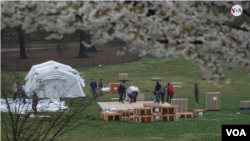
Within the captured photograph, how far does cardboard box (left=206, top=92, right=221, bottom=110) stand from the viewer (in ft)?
81.8

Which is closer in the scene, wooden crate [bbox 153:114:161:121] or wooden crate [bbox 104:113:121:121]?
wooden crate [bbox 153:114:161:121]

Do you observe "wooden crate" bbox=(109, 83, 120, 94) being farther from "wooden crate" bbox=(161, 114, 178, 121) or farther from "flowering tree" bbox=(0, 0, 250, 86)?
"flowering tree" bbox=(0, 0, 250, 86)

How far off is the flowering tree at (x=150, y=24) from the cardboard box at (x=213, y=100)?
19023mm

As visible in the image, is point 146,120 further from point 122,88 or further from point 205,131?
point 122,88

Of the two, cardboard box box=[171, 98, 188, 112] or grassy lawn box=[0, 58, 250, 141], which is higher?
cardboard box box=[171, 98, 188, 112]

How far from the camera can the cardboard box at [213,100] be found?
24.9 meters

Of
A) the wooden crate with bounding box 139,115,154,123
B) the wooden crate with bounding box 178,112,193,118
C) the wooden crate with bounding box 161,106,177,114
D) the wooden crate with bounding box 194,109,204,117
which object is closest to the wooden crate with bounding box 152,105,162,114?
the wooden crate with bounding box 161,106,177,114

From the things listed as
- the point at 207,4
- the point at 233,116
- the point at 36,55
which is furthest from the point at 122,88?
the point at 36,55

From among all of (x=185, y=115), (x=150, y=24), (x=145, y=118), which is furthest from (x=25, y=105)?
(x=150, y=24)

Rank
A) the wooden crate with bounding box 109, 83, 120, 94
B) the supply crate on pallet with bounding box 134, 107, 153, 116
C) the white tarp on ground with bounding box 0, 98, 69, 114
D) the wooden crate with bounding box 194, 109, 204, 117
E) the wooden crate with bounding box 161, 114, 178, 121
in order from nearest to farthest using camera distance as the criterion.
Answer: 1. the white tarp on ground with bounding box 0, 98, 69, 114
2. the supply crate on pallet with bounding box 134, 107, 153, 116
3. the wooden crate with bounding box 161, 114, 178, 121
4. the wooden crate with bounding box 194, 109, 204, 117
5. the wooden crate with bounding box 109, 83, 120, 94

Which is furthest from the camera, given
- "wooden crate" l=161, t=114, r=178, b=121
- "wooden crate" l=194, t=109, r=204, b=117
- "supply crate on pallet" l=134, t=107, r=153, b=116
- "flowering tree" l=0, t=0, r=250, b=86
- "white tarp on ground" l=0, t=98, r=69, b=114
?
"wooden crate" l=194, t=109, r=204, b=117

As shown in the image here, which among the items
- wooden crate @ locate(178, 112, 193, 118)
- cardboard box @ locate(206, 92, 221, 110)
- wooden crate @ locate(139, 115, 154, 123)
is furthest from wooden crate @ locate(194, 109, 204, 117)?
wooden crate @ locate(139, 115, 154, 123)

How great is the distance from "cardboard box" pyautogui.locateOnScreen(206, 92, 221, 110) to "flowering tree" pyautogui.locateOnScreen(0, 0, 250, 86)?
19.0 metres

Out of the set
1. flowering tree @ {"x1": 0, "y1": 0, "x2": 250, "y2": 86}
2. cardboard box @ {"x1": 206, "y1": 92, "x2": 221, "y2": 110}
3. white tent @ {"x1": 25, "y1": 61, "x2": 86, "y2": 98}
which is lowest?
cardboard box @ {"x1": 206, "y1": 92, "x2": 221, "y2": 110}
